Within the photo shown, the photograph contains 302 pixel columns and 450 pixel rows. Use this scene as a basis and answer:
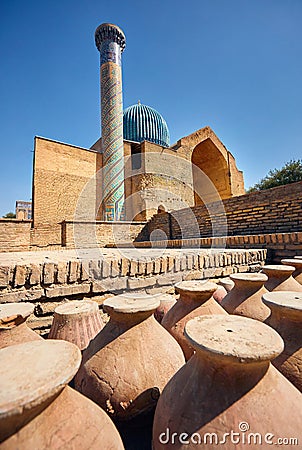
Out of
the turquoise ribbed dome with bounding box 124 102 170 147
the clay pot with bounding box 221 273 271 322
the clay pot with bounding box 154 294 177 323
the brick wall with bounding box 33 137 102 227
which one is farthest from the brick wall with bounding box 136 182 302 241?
the turquoise ribbed dome with bounding box 124 102 170 147

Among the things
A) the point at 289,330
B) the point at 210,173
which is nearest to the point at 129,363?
the point at 289,330

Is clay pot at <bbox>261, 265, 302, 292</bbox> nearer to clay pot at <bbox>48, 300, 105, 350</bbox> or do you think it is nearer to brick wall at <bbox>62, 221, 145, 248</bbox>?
clay pot at <bbox>48, 300, 105, 350</bbox>

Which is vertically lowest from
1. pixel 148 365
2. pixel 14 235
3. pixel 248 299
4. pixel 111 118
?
pixel 148 365

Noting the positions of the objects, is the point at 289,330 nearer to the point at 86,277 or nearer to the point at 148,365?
the point at 148,365

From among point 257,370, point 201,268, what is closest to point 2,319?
point 257,370

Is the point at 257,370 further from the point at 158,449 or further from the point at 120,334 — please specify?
the point at 120,334

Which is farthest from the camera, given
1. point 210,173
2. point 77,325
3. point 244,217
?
point 210,173

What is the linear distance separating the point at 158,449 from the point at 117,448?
155 mm

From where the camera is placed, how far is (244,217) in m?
5.74

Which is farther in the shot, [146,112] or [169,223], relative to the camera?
[146,112]

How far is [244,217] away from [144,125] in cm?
1103

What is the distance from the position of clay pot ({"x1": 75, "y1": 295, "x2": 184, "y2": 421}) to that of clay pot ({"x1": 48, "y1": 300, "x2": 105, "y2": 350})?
25cm

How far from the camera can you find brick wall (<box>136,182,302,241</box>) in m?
4.74

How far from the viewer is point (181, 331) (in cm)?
133
